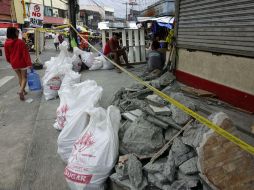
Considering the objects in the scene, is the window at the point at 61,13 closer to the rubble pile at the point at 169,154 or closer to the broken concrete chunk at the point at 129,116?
the broken concrete chunk at the point at 129,116

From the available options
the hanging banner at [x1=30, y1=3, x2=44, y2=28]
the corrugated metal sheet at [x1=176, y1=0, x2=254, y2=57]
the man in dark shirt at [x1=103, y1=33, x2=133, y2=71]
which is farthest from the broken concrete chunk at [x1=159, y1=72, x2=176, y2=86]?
the hanging banner at [x1=30, y1=3, x2=44, y2=28]

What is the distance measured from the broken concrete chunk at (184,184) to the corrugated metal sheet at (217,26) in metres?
2.40

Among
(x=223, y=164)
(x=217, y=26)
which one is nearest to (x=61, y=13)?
(x=217, y=26)

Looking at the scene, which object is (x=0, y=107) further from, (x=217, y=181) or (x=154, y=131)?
(x=217, y=181)

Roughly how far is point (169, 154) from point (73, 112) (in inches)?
69.9

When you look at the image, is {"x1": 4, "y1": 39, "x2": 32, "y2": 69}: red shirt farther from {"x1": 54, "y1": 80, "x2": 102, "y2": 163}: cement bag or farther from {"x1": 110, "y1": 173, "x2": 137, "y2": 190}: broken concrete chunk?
{"x1": 110, "y1": 173, "x2": 137, "y2": 190}: broken concrete chunk

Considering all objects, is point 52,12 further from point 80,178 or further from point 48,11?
point 80,178

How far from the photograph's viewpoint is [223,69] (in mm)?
4391

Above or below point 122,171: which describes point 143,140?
above

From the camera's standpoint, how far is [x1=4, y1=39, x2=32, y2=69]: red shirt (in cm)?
597

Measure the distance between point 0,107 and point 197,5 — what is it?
4742 millimetres

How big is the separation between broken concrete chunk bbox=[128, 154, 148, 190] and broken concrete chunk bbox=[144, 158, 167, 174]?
7cm

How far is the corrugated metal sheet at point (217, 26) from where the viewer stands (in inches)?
152

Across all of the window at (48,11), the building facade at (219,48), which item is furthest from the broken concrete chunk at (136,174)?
the window at (48,11)
